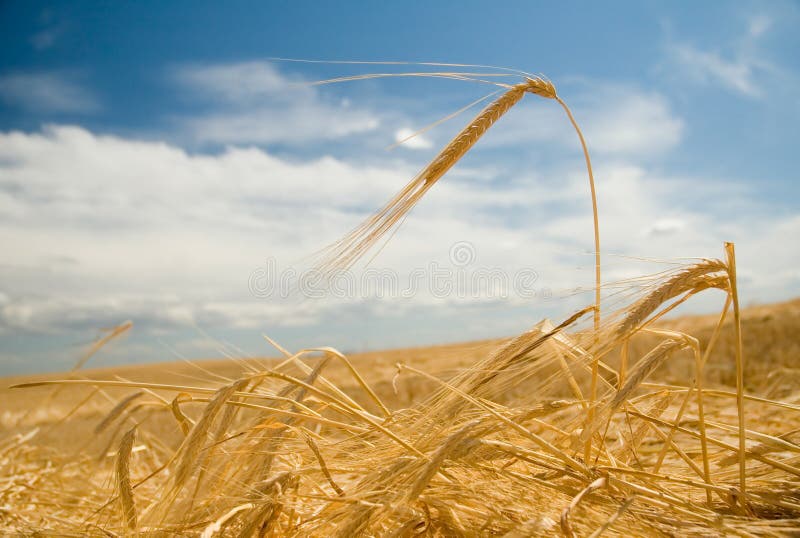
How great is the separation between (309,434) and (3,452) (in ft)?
7.53

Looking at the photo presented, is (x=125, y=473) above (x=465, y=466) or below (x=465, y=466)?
below

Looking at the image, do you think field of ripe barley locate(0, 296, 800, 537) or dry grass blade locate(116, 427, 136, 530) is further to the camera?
dry grass blade locate(116, 427, 136, 530)

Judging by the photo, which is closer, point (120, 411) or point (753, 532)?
point (753, 532)

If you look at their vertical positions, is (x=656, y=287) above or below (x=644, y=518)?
above

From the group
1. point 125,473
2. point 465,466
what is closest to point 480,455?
point 465,466

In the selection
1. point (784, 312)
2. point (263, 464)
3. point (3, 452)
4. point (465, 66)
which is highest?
point (465, 66)

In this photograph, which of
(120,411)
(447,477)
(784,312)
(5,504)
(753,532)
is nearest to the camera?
(753,532)

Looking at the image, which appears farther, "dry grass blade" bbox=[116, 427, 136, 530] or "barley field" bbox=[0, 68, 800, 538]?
"dry grass blade" bbox=[116, 427, 136, 530]

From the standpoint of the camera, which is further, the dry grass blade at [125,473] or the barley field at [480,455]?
the dry grass blade at [125,473]

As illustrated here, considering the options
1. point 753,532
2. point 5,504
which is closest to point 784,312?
point 753,532

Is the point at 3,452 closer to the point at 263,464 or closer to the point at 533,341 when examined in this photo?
the point at 263,464

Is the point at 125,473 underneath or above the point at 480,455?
underneath

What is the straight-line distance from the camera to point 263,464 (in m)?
1.24

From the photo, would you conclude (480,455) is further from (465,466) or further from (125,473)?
(125,473)
